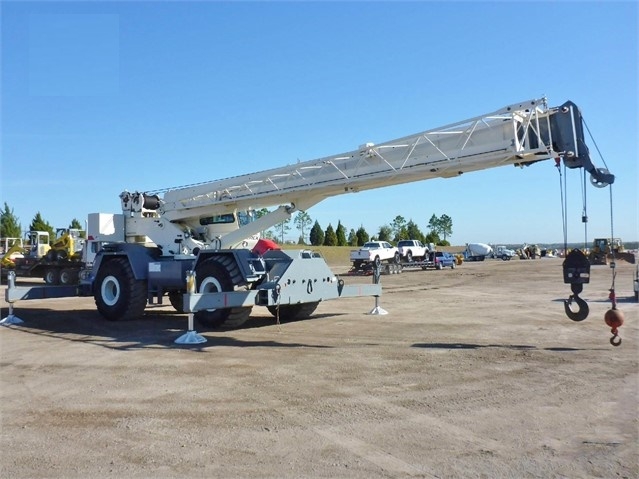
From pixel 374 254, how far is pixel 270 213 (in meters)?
25.7

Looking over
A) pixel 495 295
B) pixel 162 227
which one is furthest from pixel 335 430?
pixel 495 295

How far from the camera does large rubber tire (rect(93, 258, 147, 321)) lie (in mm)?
13383

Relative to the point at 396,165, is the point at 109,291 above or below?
below

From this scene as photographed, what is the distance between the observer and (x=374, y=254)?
128 ft

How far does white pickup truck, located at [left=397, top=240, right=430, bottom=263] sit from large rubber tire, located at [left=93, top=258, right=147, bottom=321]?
101ft

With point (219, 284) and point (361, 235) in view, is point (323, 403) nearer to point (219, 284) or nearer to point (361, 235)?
point (219, 284)

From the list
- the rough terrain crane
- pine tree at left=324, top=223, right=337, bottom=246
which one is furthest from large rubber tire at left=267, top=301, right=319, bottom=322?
pine tree at left=324, top=223, right=337, bottom=246

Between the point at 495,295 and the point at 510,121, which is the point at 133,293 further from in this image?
the point at 495,295

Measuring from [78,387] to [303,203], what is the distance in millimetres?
7300

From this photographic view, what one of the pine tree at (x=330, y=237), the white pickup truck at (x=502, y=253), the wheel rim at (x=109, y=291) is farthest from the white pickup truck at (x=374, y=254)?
the pine tree at (x=330, y=237)

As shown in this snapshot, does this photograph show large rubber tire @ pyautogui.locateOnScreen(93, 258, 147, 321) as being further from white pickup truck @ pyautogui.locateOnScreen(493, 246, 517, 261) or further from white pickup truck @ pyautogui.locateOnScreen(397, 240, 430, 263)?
white pickup truck @ pyautogui.locateOnScreen(493, 246, 517, 261)

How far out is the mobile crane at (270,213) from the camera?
9742 mm

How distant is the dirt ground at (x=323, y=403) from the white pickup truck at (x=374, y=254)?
87.7 feet

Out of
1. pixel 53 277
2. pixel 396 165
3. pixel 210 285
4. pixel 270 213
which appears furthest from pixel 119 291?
pixel 53 277
